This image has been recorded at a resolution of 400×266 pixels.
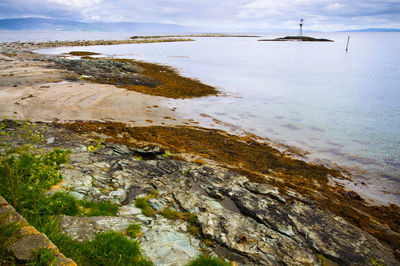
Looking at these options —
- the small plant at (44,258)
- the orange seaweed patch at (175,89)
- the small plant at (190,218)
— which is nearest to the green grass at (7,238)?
the small plant at (44,258)

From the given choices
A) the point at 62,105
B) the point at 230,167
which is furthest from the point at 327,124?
the point at 62,105

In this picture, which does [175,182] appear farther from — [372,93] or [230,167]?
[372,93]

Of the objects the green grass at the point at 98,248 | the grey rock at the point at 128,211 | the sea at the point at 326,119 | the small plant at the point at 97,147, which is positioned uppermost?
the green grass at the point at 98,248

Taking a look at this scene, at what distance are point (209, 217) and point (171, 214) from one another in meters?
0.99

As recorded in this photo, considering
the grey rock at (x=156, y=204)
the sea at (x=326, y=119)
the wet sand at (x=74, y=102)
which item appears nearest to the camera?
the grey rock at (x=156, y=204)

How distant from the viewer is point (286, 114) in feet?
64.9

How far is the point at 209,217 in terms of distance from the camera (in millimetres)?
5922

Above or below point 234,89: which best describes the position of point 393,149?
below

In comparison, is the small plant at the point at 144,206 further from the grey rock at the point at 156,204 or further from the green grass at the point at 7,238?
the green grass at the point at 7,238

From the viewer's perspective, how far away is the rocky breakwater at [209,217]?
4.84 meters

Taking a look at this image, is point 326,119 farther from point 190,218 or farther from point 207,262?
point 207,262

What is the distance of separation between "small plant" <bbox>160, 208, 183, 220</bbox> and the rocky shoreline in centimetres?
8

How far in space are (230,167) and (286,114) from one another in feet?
40.9

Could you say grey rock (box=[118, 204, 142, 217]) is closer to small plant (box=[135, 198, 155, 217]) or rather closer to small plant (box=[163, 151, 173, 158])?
small plant (box=[135, 198, 155, 217])
